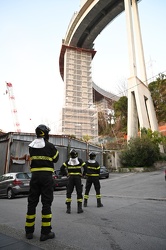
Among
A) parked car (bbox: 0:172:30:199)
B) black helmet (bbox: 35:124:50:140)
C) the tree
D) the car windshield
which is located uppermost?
the tree

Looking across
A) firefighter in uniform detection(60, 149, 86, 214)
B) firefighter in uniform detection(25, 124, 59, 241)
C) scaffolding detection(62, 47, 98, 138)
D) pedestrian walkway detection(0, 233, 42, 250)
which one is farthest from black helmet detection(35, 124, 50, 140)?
scaffolding detection(62, 47, 98, 138)

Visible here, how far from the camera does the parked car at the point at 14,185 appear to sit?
11.0 m

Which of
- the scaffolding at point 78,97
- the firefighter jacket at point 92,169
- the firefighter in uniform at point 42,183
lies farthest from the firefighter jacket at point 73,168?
the scaffolding at point 78,97

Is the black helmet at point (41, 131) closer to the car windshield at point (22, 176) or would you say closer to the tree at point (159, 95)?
the car windshield at point (22, 176)

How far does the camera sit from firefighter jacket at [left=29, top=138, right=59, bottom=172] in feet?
12.4

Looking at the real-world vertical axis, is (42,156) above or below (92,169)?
above

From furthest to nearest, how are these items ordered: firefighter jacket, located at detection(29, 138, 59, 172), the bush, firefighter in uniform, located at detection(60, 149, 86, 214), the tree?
the tree
the bush
firefighter in uniform, located at detection(60, 149, 86, 214)
firefighter jacket, located at detection(29, 138, 59, 172)

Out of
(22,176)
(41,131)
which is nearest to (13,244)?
(41,131)

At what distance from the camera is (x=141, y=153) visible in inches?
864

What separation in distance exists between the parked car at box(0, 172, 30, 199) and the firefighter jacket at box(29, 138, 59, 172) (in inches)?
318

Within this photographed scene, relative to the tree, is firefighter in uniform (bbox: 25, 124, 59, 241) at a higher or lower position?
lower

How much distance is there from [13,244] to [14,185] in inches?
336

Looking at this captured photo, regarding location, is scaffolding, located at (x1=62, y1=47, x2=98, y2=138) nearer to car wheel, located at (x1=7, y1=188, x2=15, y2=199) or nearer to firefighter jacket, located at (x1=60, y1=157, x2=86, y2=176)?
car wheel, located at (x1=7, y1=188, x2=15, y2=199)

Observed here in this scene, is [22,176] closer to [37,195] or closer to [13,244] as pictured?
[37,195]
